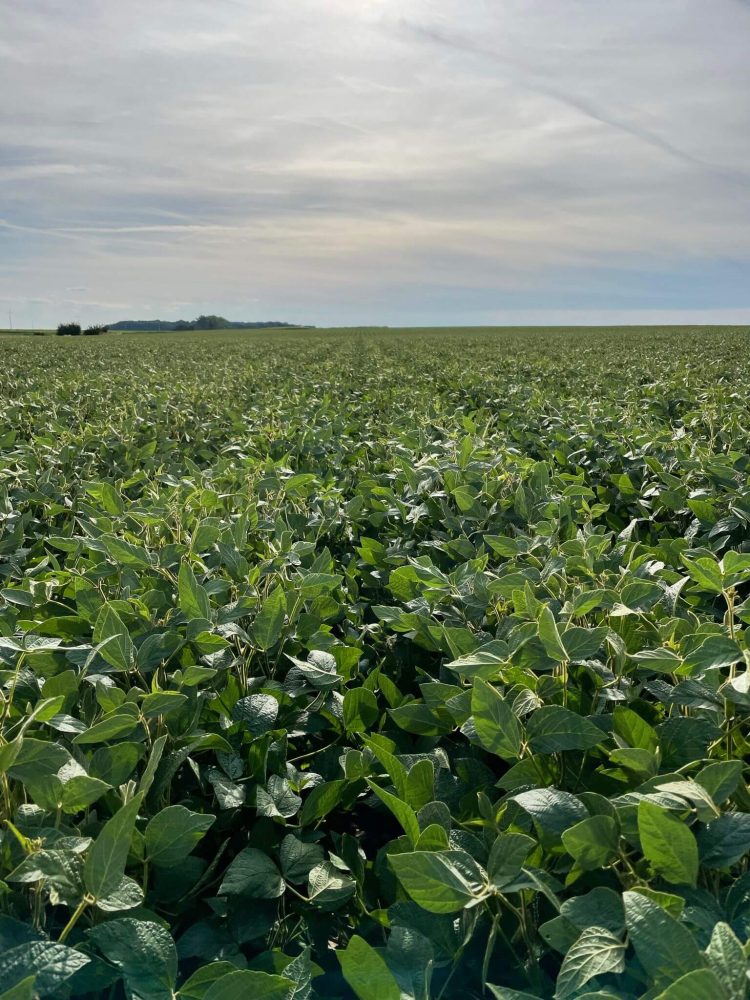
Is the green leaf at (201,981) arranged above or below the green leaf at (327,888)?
above

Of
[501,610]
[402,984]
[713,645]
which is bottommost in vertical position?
[402,984]

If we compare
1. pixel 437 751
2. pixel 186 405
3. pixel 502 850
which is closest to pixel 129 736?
pixel 437 751

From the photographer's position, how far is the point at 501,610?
2008 millimetres

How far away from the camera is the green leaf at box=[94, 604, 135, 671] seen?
4.97 feet

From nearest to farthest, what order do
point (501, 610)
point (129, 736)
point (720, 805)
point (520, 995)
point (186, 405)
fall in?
point (520, 995) → point (720, 805) → point (129, 736) → point (501, 610) → point (186, 405)

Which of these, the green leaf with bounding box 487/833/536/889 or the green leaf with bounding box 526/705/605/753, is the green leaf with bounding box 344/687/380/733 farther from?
the green leaf with bounding box 487/833/536/889

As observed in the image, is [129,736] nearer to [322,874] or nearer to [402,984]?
[322,874]

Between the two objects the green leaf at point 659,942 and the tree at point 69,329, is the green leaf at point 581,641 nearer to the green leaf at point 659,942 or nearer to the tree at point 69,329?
the green leaf at point 659,942

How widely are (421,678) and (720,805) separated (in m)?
1.03

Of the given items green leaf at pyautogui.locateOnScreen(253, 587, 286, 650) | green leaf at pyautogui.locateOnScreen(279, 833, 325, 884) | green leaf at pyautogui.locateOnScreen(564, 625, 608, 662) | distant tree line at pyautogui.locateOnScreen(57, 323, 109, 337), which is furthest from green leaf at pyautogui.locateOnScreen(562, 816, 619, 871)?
distant tree line at pyautogui.locateOnScreen(57, 323, 109, 337)

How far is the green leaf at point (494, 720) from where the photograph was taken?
1280mm

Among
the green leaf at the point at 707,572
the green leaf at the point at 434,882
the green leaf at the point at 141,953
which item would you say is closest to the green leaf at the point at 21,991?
the green leaf at the point at 141,953

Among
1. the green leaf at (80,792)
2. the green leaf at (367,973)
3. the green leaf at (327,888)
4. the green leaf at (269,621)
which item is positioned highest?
the green leaf at (269,621)

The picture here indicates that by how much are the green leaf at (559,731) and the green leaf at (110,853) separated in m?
0.69
